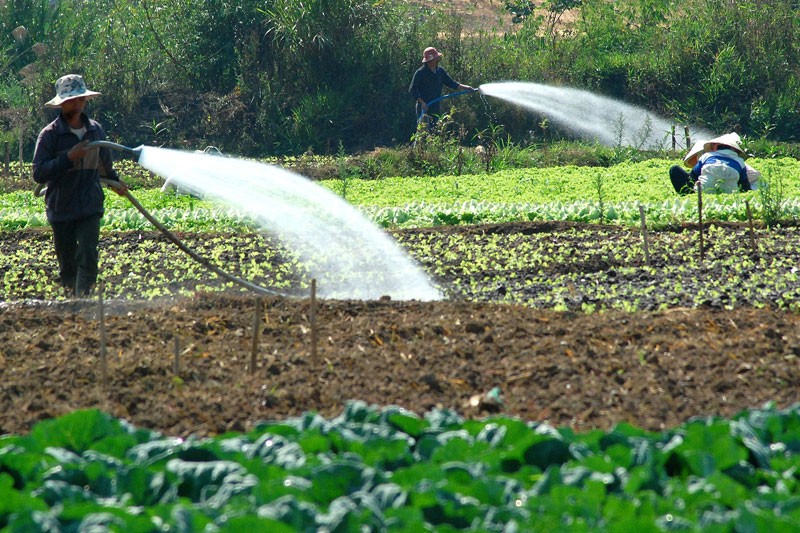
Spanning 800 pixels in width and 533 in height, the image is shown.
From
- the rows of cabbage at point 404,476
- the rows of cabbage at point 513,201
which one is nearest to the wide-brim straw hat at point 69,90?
the rows of cabbage at point 513,201

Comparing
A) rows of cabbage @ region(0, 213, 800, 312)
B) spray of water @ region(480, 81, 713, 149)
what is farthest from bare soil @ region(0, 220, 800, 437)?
spray of water @ region(480, 81, 713, 149)

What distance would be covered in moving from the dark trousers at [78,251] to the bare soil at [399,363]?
1016 millimetres

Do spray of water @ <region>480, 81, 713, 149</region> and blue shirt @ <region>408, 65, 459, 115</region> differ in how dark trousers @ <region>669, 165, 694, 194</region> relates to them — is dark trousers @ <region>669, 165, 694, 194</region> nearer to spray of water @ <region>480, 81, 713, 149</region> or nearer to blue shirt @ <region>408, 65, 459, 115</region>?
blue shirt @ <region>408, 65, 459, 115</region>

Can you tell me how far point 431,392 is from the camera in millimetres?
4656

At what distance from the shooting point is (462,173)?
47.6 feet

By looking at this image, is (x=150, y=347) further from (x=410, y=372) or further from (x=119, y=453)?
(x=119, y=453)

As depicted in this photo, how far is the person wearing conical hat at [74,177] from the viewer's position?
7.04m

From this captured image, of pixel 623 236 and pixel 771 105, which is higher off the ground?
pixel 771 105

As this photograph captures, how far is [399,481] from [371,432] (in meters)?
0.48

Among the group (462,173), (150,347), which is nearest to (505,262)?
(150,347)

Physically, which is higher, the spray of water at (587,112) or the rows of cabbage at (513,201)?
the spray of water at (587,112)

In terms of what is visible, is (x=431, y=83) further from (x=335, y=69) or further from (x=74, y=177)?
(x=74, y=177)

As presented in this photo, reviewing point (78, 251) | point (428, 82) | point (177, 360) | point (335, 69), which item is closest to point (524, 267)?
point (78, 251)

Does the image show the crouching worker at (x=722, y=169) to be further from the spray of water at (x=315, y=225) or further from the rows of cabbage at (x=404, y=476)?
the rows of cabbage at (x=404, y=476)
